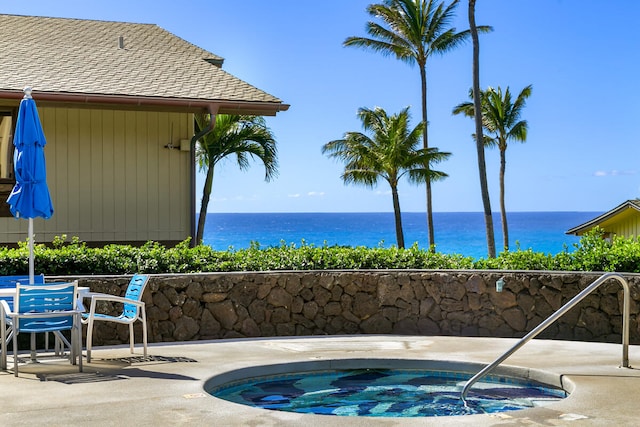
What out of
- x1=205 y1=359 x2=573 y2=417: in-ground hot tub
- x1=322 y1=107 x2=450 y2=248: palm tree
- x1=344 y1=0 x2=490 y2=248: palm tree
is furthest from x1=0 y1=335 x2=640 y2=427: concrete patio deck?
x1=344 y1=0 x2=490 y2=248: palm tree

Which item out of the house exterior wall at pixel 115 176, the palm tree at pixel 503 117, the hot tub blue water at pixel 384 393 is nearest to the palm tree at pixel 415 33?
the palm tree at pixel 503 117

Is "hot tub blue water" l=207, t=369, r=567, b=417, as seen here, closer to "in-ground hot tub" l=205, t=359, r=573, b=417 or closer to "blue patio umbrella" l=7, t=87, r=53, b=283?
"in-ground hot tub" l=205, t=359, r=573, b=417

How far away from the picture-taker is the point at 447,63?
334 feet

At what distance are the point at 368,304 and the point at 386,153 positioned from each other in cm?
2247

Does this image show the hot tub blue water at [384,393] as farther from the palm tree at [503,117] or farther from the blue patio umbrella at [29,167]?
the palm tree at [503,117]

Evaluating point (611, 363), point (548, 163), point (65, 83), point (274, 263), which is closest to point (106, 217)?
point (65, 83)

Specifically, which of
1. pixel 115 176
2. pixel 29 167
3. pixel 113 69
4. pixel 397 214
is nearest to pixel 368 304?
pixel 29 167

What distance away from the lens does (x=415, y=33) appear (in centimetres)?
3981

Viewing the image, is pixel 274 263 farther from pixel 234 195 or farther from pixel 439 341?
pixel 234 195

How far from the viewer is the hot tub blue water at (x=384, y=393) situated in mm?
7969

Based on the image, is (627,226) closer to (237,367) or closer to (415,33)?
(415,33)

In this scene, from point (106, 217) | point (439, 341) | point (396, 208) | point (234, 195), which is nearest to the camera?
point (439, 341)

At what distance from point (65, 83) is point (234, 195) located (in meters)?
85.5

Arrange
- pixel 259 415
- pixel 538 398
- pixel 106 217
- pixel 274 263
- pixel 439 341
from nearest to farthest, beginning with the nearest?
pixel 259 415 → pixel 538 398 → pixel 439 341 → pixel 274 263 → pixel 106 217
